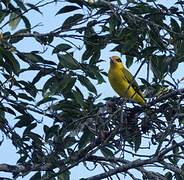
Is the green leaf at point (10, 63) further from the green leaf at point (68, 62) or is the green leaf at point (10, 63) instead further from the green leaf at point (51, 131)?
the green leaf at point (51, 131)

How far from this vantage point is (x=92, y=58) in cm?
573

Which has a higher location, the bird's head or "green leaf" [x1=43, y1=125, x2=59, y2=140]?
the bird's head

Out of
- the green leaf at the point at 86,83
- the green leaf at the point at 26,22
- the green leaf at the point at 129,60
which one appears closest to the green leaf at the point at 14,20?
the green leaf at the point at 26,22

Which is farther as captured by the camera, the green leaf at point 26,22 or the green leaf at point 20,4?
the green leaf at point 26,22

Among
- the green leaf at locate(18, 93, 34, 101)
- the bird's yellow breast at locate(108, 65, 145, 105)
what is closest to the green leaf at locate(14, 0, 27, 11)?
the green leaf at locate(18, 93, 34, 101)

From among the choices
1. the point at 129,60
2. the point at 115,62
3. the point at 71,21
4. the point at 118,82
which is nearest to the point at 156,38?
the point at 129,60

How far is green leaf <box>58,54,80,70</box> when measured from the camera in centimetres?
543

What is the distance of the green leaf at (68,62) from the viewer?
5.43 m

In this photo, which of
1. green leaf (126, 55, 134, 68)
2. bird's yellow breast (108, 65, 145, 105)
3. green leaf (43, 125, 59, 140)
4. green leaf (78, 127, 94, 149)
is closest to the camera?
green leaf (78, 127, 94, 149)

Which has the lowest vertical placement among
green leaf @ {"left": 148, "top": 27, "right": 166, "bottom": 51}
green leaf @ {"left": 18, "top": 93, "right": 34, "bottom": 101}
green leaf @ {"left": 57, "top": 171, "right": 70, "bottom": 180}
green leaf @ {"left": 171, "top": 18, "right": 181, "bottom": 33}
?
green leaf @ {"left": 57, "top": 171, "right": 70, "bottom": 180}

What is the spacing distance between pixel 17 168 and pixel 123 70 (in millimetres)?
2923

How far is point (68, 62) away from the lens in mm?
5434

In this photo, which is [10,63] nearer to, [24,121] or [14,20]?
[24,121]

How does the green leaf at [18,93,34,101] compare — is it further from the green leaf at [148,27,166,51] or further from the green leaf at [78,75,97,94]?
the green leaf at [148,27,166,51]
